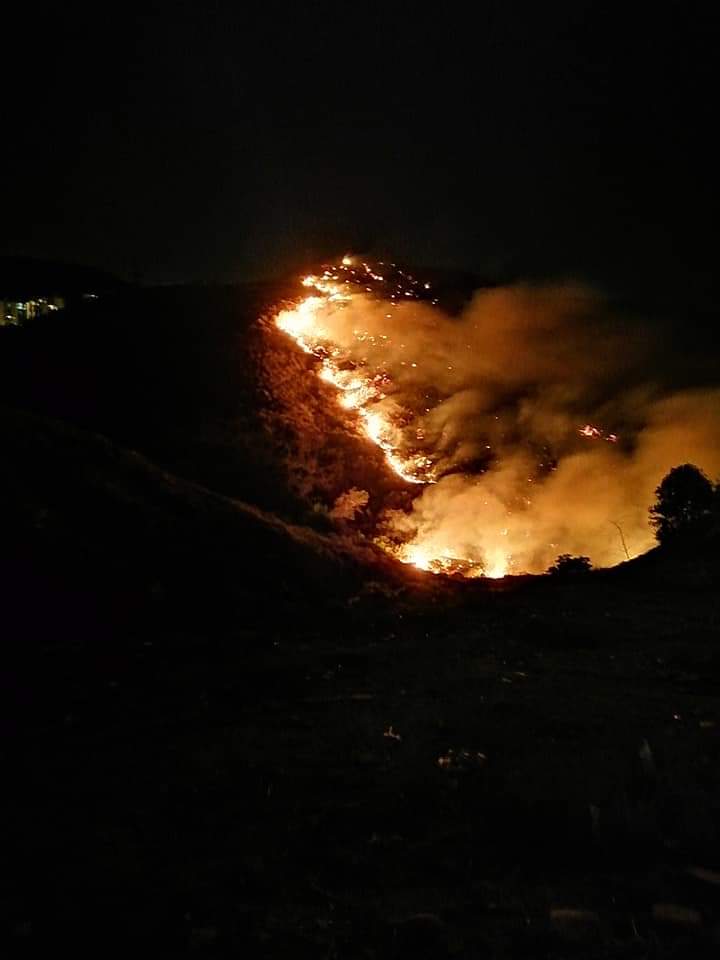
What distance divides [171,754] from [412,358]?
23437 mm

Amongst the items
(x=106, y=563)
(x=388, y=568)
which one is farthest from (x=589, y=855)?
(x=388, y=568)

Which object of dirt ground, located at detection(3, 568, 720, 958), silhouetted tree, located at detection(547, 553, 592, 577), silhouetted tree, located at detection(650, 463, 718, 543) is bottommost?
dirt ground, located at detection(3, 568, 720, 958)

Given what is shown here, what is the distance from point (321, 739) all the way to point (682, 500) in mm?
16729

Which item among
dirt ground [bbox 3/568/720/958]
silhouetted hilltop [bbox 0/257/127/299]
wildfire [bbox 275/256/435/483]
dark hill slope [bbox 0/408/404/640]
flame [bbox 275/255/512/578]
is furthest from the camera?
silhouetted hilltop [bbox 0/257/127/299]

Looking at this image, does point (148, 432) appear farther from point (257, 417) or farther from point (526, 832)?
point (526, 832)

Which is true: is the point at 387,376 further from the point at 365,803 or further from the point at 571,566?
the point at 365,803

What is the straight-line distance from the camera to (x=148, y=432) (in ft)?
69.3

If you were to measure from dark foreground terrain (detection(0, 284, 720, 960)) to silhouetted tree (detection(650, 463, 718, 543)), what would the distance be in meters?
5.10

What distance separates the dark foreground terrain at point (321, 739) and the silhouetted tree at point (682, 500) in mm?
5095

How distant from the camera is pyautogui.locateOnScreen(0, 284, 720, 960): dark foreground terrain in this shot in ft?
12.4

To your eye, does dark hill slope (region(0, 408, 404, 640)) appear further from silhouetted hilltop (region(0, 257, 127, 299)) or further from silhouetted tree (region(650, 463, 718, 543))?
silhouetted hilltop (region(0, 257, 127, 299))

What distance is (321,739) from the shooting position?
6.39 meters

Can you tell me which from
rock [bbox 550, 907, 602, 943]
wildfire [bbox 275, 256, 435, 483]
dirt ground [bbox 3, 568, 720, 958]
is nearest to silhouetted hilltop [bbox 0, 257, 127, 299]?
wildfire [bbox 275, 256, 435, 483]

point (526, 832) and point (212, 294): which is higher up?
point (212, 294)
